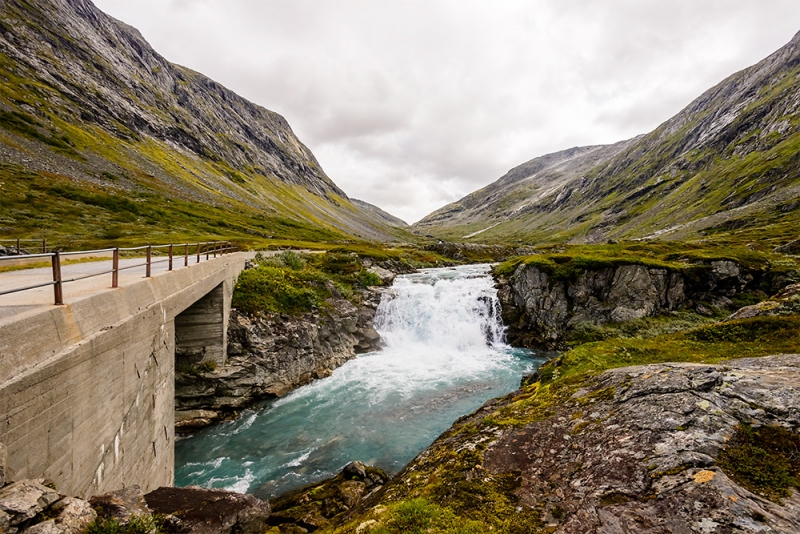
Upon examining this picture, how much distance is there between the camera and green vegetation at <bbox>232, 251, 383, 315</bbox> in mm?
26625

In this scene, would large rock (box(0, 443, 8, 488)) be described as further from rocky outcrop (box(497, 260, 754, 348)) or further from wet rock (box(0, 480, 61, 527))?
rocky outcrop (box(497, 260, 754, 348))

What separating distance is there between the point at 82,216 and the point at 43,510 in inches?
3259

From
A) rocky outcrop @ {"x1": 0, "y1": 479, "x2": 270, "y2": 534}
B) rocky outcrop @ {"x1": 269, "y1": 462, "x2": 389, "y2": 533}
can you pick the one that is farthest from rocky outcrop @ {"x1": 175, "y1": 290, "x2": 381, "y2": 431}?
rocky outcrop @ {"x1": 0, "y1": 479, "x2": 270, "y2": 534}

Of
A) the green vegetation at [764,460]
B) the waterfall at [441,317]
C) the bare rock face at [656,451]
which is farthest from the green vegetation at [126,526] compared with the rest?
the waterfall at [441,317]

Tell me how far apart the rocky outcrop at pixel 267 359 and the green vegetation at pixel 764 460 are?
2320 centimetres

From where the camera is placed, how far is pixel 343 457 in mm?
17281

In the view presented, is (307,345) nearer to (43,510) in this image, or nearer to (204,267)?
(204,267)

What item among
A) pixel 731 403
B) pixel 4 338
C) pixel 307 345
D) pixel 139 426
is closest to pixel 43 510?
pixel 4 338

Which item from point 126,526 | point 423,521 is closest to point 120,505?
point 126,526

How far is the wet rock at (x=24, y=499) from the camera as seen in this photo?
4.83m

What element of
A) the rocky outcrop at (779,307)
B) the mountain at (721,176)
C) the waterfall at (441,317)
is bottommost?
the waterfall at (441,317)

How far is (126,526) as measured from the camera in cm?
619

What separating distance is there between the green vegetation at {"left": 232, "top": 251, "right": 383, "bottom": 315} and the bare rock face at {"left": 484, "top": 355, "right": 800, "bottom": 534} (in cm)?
2168

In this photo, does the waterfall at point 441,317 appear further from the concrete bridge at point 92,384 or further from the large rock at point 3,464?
the large rock at point 3,464
